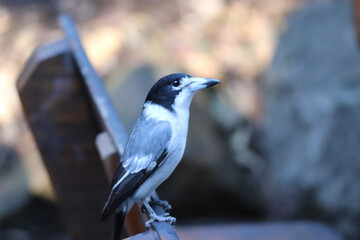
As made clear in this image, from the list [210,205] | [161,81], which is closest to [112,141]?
[161,81]

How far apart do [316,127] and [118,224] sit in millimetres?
2290

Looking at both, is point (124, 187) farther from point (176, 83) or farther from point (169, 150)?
point (176, 83)

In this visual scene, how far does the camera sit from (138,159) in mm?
2105

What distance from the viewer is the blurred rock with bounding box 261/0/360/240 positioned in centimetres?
374

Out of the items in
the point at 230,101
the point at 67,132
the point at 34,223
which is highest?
the point at 67,132

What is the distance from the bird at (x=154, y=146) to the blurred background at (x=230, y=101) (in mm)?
1941

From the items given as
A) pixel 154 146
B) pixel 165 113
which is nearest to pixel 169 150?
pixel 154 146

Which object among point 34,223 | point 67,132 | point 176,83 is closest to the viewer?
point 176,83

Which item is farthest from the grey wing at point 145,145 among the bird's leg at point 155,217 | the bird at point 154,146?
the bird's leg at point 155,217

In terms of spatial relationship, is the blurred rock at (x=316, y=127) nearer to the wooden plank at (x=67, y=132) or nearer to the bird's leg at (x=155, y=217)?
the wooden plank at (x=67, y=132)

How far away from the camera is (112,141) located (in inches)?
87.0

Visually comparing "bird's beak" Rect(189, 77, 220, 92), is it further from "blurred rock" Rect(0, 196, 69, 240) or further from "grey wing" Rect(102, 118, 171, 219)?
"blurred rock" Rect(0, 196, 69, 240)

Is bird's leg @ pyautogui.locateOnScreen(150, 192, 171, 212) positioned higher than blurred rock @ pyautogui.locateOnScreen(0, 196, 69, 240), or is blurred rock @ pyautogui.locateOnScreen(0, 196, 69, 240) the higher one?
bird's leg @ pyautogui.locateOnScreen(150, 192, 171, 212)

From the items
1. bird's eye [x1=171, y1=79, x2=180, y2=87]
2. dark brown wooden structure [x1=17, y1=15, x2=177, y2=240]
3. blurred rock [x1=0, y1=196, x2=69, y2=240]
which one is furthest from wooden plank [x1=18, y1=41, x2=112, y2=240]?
blurred rock [x1=0, y1=196, x2=69, y2=240]
